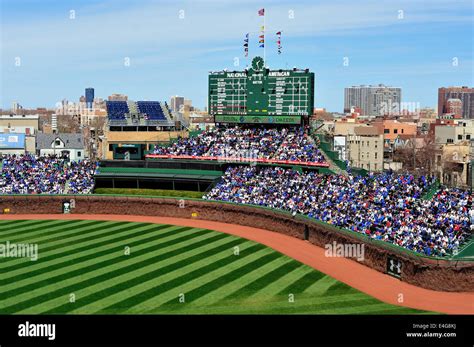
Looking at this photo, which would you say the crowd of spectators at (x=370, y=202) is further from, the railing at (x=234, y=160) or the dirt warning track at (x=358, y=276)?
the dirt warning track at (x=358, y=276)

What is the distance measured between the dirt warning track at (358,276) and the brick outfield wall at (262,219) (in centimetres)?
49

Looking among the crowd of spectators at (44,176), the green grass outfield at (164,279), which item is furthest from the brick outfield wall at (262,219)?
the green grass outfield at (164,279)

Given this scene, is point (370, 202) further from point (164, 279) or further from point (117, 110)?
point (117, 110)

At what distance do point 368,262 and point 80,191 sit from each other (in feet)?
98.7

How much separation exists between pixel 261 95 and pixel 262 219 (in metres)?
18.0

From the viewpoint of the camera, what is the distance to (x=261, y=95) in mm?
55812

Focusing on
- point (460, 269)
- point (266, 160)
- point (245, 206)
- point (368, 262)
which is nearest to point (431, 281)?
point (460, 269)

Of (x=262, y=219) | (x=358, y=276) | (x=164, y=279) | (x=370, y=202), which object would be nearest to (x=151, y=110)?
(x=262, y=219)

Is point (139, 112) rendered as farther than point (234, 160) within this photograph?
Yes

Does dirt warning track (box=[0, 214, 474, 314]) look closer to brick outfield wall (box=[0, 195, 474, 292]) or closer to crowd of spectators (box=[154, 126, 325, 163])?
brick outfield wall (box=[0, 195, 474, 292])

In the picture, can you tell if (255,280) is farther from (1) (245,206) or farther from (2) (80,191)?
(2) (80,191)

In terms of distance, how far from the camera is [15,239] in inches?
1518
